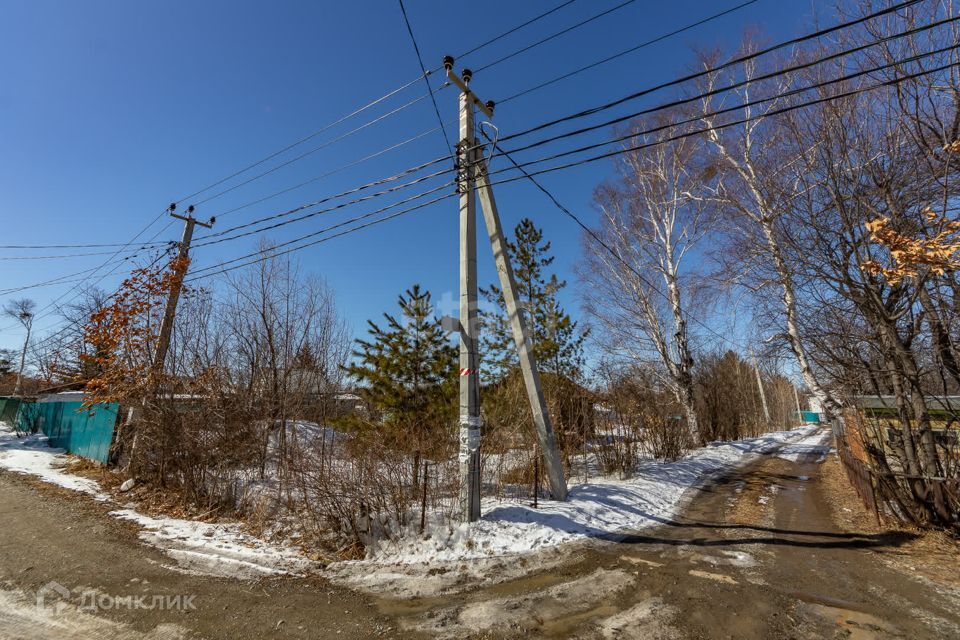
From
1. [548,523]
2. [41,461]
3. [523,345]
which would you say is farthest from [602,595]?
[41,461]

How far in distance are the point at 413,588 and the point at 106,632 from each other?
2.89m

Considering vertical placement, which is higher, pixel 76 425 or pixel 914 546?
pixel 76 425

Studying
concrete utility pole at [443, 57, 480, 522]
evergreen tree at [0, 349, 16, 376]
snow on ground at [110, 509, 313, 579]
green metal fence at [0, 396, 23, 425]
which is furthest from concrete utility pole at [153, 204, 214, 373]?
evergreen tree at [0, 349, 16, 376]

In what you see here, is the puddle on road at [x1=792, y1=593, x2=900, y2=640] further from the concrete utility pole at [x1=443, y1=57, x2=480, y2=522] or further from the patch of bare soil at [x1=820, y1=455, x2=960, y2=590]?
the concrete utility pole at [x1=443, y1=57, x2=480, y2=522]

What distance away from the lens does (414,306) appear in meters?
16.1

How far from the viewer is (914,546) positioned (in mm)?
5402

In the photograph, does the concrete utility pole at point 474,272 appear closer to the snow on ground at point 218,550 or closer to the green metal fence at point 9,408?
the snow on ground at point 218,550

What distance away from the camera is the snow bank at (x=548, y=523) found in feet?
17.8

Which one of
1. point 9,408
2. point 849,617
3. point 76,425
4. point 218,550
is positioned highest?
point 9,408

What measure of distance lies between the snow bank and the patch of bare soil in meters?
2.74

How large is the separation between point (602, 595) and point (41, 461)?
17.9m

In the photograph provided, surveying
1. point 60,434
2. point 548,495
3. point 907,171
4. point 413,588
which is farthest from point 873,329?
point 60,434

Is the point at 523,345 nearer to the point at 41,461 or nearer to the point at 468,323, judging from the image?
the point at 468,323

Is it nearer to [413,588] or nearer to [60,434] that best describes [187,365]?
[413,588]
